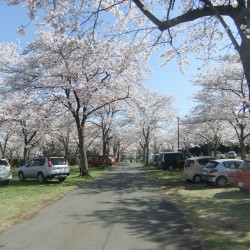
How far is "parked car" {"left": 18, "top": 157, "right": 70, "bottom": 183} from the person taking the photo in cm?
2303

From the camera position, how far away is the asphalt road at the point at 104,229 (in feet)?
24.0

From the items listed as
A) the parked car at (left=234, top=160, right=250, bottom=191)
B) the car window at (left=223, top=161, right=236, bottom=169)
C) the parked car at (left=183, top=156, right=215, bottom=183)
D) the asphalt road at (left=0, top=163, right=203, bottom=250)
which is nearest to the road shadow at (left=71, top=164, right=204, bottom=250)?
the asphalt road at (left=0, top=163, right=203, bottom=250)

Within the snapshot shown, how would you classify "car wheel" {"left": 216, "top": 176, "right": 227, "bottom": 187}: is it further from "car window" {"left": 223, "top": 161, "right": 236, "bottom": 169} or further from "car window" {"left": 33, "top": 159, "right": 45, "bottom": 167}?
"car window" {"left": 33, "top": 159, "right": 45, "bottom": 167}

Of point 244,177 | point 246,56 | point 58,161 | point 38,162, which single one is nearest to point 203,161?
point 244,177

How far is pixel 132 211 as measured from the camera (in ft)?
38.3

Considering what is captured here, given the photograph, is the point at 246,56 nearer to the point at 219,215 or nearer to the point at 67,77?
the point at 219,215

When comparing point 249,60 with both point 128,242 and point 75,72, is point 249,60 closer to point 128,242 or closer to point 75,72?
point 128,242

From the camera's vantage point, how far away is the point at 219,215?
1080cm

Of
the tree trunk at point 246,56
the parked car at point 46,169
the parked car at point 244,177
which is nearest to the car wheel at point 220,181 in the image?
the parked car at point 244,177

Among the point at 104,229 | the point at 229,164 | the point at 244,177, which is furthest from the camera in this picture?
the point at 229,164

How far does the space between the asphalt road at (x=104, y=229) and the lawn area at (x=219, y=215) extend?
358 millimetres

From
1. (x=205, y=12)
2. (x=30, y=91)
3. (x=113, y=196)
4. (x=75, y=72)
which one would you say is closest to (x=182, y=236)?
(x=205, y=12)

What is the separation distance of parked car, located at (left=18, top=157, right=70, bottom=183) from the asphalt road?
957cm

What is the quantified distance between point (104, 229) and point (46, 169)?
14.9m
